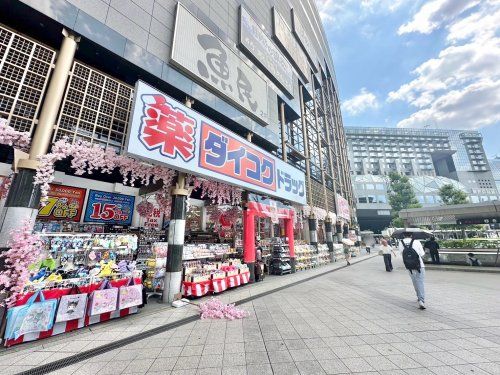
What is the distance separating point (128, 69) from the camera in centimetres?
738

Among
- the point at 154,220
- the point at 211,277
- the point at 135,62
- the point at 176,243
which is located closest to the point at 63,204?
the point at 154,220

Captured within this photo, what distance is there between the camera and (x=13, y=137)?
4773 millimetres

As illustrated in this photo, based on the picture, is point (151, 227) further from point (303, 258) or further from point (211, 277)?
point (303, 258)

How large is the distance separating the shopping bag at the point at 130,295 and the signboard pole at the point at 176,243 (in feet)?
3.56

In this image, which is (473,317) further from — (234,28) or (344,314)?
(234,28)

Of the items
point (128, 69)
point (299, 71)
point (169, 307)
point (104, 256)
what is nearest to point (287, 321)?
point (169, 307)

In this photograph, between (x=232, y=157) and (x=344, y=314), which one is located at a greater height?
(x=232, y=157)

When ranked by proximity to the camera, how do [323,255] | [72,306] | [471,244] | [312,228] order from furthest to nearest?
1. [312,228]
2. [323,255]
3. [471,244]
4. [72,306]

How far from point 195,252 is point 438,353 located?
7.85m

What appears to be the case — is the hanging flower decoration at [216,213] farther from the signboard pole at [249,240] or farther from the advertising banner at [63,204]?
the advertising banner at [63,204]

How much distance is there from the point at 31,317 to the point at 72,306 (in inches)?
26.1

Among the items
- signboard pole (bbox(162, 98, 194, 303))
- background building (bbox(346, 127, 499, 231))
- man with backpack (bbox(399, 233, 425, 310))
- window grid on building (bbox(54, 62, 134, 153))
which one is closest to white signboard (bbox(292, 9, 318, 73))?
window grid on building (bbox(54, 62, 134, 153))

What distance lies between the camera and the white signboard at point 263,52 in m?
13.3

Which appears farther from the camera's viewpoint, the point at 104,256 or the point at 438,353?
the point at 104,256
